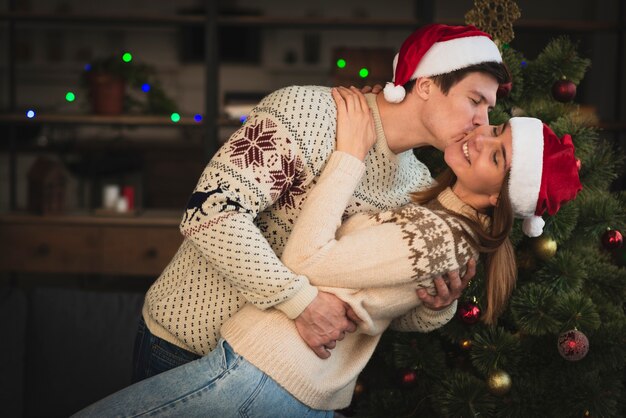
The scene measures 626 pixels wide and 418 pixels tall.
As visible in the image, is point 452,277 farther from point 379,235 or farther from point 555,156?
point 555,156

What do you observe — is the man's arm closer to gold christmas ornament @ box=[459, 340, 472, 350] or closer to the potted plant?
gold christmas ornament @ box=[459, 340, 472, 350]

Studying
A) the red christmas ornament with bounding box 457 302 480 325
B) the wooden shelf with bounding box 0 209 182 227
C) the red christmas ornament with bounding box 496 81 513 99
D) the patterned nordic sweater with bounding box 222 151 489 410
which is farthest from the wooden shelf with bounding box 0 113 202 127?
the patterned nordic sweater with bounding box 222 151 489 410

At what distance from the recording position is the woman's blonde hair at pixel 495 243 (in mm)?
1469

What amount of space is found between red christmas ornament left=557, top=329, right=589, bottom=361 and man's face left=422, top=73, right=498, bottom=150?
512mm

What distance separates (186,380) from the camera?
55.4 inches

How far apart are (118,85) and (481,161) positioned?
10.2ft

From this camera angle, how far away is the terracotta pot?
420 centimetres

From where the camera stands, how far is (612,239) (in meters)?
1.94

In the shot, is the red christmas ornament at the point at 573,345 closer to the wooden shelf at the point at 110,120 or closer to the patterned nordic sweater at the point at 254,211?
the patterned nordic sweater at the point at 254,211

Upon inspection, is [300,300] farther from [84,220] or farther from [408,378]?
[84,220]

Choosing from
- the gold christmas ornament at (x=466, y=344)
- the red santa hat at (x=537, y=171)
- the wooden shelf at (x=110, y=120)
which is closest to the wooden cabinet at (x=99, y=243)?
the wooden shelf at (x=110, y=120)

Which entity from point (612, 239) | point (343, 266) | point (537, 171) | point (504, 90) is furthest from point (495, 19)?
point (343, 266)

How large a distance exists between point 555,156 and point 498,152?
0.10 meters

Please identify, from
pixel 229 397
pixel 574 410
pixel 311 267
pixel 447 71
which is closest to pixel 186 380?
pixel 229 397
